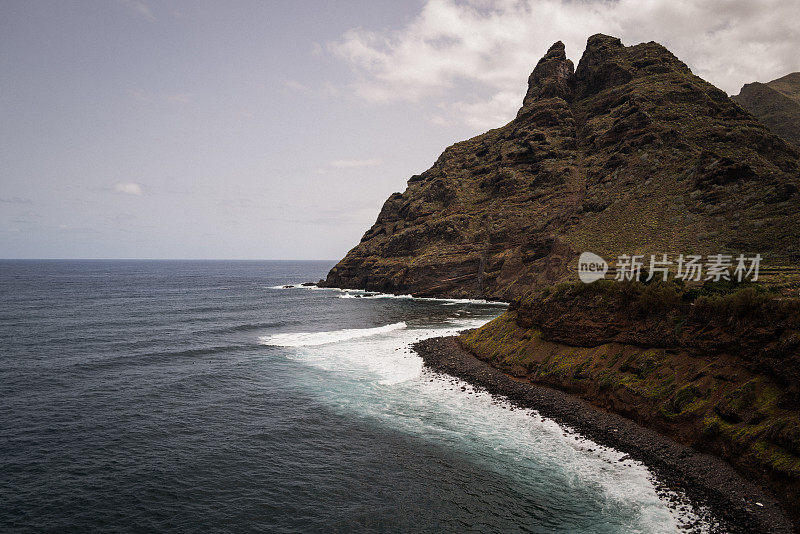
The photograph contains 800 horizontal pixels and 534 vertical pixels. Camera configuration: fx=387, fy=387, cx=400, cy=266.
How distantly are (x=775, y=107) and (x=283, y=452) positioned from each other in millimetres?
192471

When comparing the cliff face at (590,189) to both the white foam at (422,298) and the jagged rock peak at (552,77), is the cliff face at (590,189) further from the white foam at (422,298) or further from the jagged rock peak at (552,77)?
the white foam at (422,298)

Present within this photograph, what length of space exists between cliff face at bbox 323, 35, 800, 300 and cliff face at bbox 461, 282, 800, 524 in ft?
142

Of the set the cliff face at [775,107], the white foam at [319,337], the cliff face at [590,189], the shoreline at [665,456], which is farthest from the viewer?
the cliff face at [775,107]

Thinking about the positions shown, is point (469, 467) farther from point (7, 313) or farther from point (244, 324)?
point (7, 313)

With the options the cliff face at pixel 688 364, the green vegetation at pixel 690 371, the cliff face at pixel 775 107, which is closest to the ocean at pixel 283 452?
the cliff face at pixel 688 364

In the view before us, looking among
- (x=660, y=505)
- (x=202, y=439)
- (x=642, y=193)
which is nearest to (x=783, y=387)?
(x=660, y=505)

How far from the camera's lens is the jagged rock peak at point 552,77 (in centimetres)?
13925

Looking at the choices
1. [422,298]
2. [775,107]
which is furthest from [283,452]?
Result: [775,107]

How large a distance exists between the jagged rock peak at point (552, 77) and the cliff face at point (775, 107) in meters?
64.0

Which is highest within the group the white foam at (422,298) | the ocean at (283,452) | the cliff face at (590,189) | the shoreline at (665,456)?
the cliff face at (590,189)

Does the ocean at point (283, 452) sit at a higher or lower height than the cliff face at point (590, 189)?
lower

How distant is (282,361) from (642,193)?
87.6 metres

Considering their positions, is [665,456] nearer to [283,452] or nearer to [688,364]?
[688,364]

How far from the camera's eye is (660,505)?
59.7 feet
